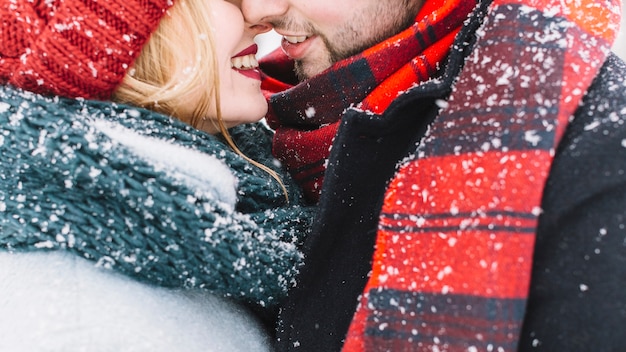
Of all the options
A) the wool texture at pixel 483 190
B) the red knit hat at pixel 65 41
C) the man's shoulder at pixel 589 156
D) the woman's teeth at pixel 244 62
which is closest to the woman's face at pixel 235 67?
the woman's teeth at pixel 244 62

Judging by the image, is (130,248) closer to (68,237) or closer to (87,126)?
(68,237)

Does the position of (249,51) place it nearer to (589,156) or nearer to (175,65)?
(175,65)

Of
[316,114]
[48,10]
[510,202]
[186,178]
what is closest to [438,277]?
[510,202]

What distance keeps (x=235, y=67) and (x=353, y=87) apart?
13.2 inches

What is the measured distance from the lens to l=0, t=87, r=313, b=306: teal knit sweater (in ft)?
2.94

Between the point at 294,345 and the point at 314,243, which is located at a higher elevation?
the point at 314,243

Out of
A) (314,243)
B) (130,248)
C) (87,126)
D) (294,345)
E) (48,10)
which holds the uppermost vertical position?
(48,10)

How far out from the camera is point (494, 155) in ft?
2.77

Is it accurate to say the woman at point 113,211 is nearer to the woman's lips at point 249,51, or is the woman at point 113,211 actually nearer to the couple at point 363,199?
the couple at point 363,199

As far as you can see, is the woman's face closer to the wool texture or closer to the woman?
the woman

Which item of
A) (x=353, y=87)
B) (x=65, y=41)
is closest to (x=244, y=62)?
(x=353, y=87)

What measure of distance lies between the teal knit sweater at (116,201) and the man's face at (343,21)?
2.46 feet

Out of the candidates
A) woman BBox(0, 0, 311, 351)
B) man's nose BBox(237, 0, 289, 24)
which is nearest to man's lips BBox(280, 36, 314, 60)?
man's nose BBox(237, 0, 289, 24)

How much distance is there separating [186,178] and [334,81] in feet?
2.00
